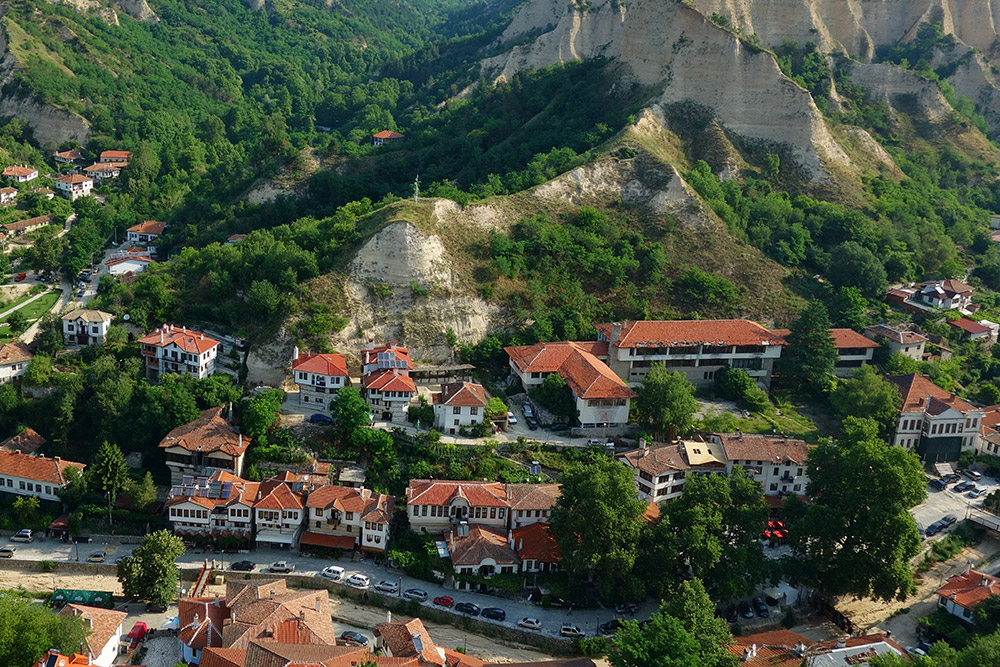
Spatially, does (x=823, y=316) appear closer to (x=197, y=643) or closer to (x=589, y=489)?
(x=589, y=489)

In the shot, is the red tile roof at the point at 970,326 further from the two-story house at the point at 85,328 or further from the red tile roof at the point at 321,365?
the two-story house at the point at 85,328

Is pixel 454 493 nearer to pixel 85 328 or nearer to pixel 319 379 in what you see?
pixel 319 379

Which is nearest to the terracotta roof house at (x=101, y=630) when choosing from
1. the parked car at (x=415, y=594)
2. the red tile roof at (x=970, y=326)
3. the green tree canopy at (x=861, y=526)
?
the parked car at (x=415, y=594)

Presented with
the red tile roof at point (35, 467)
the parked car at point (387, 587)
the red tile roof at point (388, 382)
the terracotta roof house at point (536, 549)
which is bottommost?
the parked car at point (387, 587)

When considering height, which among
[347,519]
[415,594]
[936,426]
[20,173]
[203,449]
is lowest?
[415,594]

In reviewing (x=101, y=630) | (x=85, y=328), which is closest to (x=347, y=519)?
(x=101, y=630)

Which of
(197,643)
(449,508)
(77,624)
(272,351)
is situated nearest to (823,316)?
(449,508)
